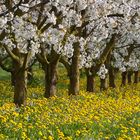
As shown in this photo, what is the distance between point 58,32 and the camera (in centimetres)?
1898

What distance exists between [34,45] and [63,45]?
4.04 metres

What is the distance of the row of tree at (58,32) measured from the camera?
16.0m

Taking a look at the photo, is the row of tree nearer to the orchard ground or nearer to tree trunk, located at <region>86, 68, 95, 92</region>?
tree trunk, located at <region>86, 68, 95, 92</region>

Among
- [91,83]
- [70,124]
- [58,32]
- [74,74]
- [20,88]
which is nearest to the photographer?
[70,124]

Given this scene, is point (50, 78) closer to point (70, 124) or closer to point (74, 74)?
point (74, 74)

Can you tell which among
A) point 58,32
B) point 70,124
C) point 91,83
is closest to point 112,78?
point 91,83

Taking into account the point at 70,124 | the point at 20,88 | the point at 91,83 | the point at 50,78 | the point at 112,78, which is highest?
the point at 112,78

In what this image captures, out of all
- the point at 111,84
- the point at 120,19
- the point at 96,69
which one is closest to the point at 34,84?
the point at 111,84

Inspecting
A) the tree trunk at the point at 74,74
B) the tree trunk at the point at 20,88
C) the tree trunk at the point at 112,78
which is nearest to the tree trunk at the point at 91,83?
the tree trunk at the point at 74,74

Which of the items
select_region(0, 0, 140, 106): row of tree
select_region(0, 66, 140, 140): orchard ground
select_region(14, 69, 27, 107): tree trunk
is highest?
select_region(0, 0, 140, 106): row of tree

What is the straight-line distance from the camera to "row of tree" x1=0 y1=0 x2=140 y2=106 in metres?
16.0

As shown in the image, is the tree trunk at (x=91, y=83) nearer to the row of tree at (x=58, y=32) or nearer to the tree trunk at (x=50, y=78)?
the row of tree at (x=58, y=32)

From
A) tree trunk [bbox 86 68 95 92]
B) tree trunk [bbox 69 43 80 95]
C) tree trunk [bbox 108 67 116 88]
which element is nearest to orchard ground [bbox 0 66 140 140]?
tree trunk [bbox 69 43 80 95]

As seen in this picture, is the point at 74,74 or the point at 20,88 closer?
→ the point at 20,88
